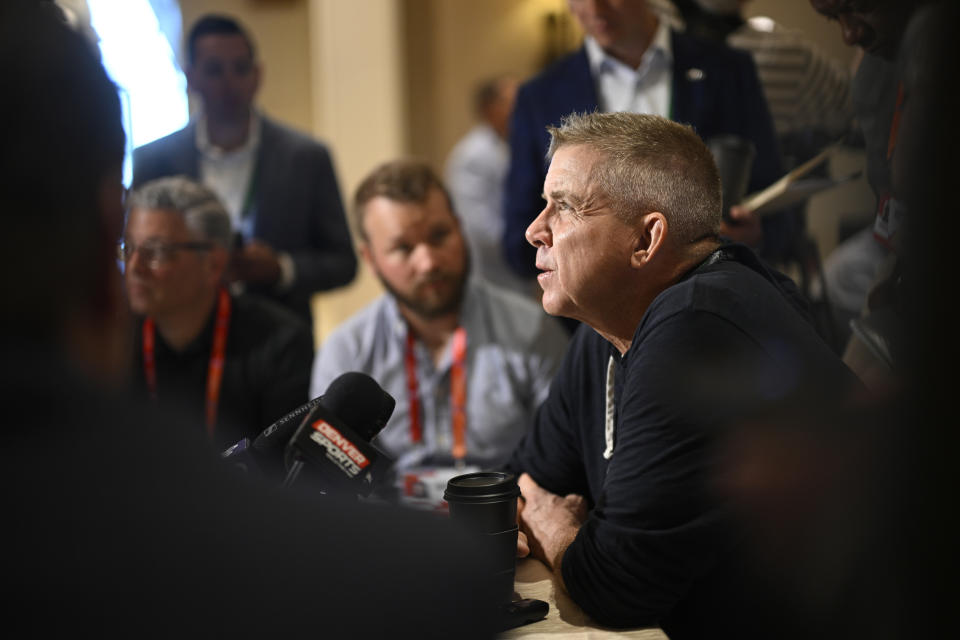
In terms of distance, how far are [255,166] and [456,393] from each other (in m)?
1.26

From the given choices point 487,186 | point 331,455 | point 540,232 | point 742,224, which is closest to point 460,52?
point 487,186

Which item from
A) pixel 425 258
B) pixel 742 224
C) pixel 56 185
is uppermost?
pixel 56 185

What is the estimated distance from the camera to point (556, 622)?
4.26 ft

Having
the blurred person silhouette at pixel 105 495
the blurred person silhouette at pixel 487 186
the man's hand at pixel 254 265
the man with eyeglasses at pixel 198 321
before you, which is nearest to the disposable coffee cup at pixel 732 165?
the man with eyeglasses at pixel 198 321

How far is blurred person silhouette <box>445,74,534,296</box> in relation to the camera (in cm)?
500

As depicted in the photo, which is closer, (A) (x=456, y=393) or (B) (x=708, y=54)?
(B) (x=708, y=54)

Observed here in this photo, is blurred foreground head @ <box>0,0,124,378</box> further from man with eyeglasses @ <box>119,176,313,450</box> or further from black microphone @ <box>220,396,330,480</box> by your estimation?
man with eyeglasses @ <box>119,176,313,450</box>

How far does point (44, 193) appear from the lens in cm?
79

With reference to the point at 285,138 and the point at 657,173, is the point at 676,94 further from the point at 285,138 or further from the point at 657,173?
the point at 285,138

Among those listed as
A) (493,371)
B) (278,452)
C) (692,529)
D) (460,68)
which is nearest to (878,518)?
(692,529)

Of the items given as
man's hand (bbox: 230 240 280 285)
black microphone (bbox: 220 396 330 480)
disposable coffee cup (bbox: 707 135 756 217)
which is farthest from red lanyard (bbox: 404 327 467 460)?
black microphone (bbox: 220 396 330 480)

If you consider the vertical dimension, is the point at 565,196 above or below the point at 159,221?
above

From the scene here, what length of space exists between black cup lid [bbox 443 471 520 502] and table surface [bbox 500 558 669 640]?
0.15 metres

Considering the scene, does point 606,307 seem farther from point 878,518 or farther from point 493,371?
point 493,371
